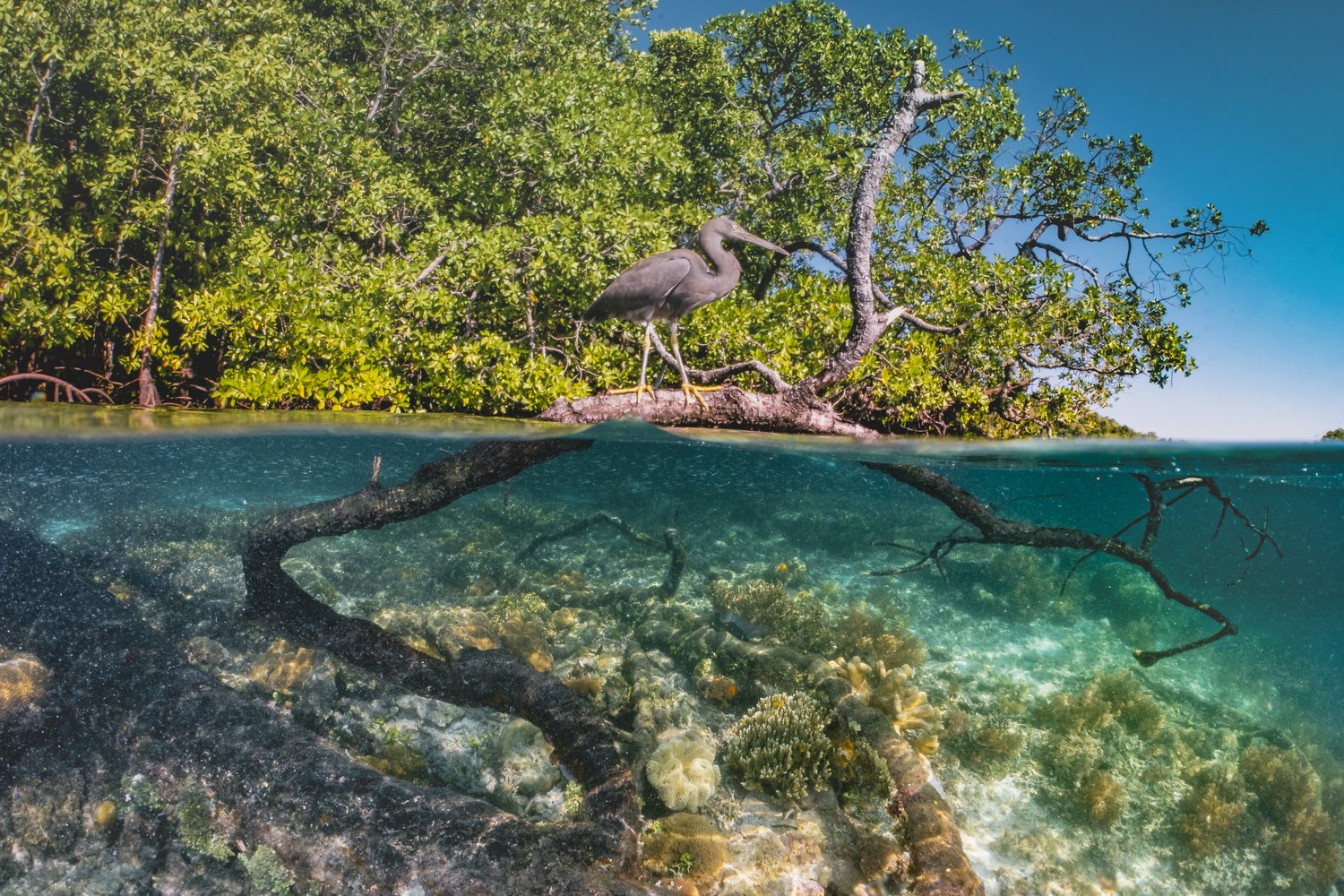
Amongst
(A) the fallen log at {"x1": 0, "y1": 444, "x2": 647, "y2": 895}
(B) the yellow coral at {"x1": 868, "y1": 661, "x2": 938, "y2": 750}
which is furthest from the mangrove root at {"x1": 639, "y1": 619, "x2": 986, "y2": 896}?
(A) the fallen log at {"x1": 0, "y1": 444, "x2": 647, "y2": 895}

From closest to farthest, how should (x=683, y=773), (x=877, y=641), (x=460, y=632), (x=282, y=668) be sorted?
(x=683, y=773) → (x=282, y=668) → (x=460, y=632) → (x=877, y=641)

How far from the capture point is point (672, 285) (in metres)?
7.14

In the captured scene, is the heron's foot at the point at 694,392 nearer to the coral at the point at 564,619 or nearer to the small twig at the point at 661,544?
the small twig at the point at 661,544

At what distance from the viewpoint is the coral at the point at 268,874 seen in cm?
587

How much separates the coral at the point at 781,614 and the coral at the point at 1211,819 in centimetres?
464

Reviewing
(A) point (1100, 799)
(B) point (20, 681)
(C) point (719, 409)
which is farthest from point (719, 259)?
(B) point (20, 681)

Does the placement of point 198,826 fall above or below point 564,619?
below

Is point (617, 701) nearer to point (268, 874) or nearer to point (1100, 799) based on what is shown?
point (268, 874)

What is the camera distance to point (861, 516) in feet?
65.1

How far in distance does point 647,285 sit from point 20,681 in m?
8.98

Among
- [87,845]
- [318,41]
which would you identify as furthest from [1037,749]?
[318,41]

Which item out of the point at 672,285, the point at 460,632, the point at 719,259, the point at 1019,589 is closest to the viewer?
the point at 672,285

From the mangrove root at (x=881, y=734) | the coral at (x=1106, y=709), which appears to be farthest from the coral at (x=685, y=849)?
the coral at (x=1106, y=709)

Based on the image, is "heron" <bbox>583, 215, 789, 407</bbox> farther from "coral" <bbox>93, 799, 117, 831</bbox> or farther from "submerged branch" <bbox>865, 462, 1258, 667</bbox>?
"coral" <bbox>93, 799, 117, 831</bbox>
